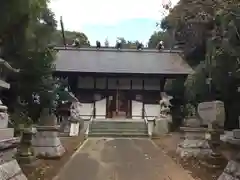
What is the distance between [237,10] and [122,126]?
17.7 metres

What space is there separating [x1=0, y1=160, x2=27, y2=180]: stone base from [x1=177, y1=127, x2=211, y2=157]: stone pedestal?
7.63 m

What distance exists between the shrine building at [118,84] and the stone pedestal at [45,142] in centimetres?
1715

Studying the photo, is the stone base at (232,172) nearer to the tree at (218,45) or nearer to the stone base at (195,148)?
the tree at (218,45)

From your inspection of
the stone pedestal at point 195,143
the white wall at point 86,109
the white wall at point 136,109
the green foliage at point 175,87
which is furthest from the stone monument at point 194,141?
the white wall at point 86,109

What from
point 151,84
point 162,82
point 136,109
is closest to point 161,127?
point 136,109

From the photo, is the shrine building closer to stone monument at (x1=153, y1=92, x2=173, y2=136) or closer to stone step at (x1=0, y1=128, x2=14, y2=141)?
stone monument at (x1=153, y1=92, x2=173, y2=136)

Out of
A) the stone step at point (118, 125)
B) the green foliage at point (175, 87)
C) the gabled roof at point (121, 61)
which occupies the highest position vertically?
Result: the gabled roof at point (121, 61)

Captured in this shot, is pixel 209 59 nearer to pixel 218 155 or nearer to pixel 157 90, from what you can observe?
pixel 218 155

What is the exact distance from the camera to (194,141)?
13.3 m

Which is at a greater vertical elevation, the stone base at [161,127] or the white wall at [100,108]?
the white wall at [100,108]

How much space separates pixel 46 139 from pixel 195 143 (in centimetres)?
509

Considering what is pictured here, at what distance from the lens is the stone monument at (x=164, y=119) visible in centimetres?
2508

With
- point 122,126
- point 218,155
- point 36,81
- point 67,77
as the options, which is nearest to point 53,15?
point 36,81

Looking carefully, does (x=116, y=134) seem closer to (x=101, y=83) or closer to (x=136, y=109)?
(x=136, y=109)
